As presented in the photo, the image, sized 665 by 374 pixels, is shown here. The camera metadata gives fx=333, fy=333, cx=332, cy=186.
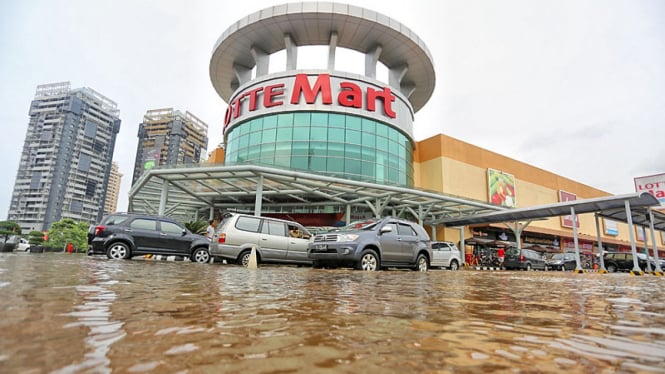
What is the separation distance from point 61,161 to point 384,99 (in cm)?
10611

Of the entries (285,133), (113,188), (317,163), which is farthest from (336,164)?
(113,188)

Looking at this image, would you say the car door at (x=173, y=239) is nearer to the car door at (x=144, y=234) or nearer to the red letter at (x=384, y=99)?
the car door at (x=144, y=234)

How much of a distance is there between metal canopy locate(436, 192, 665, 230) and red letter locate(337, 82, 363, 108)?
11.5m

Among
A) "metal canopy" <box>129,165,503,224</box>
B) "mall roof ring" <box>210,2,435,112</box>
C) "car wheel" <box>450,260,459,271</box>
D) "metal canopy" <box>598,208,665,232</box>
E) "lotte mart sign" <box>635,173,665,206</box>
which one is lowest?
"car wheel" <box>450,260,459,271</box>

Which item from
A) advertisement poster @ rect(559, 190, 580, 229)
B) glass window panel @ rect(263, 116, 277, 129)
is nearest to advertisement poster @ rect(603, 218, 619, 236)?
advertisement poster @ rect(559, 190, 580, 229)

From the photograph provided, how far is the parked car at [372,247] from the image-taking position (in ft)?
28.5

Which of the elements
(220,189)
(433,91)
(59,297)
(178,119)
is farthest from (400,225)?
(178,119)

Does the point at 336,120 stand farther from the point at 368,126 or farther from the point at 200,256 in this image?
the point at 200,256

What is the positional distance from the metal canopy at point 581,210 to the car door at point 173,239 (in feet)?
65.6

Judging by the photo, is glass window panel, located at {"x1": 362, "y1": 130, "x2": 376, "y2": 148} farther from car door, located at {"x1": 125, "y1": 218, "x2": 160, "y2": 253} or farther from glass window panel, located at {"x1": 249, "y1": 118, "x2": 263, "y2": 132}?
car door, located at {"x1": 125, "y1": 218, "x2": 160, "y2": 253}

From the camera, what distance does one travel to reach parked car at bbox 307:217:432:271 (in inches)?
341

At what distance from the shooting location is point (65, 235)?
61656 millimetres

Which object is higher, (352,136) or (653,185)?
(352,136)

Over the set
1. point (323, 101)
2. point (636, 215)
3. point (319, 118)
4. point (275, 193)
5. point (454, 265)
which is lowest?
point (454, 265)
